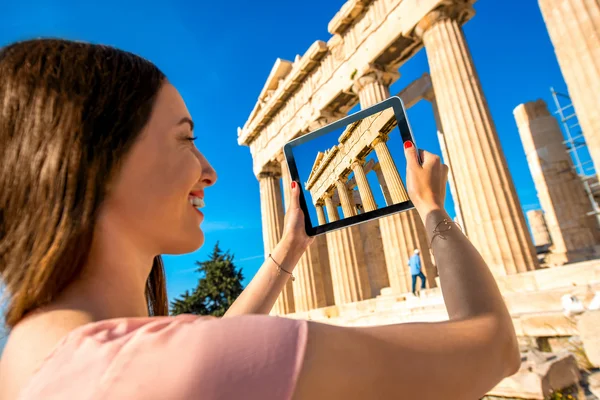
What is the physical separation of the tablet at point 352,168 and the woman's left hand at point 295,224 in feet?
0.10

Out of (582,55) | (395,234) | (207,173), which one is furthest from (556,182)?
(207,173)

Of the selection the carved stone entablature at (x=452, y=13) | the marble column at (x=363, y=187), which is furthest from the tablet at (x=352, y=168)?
the carved stone entablature at (x=452, y=13)

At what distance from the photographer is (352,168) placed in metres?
2.44

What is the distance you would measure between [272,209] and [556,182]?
1521 centimetres

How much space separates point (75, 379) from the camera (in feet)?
1.97

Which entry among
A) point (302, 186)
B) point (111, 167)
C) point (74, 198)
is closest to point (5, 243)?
point (74, 198)

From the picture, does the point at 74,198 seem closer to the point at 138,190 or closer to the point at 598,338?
the point at 138,190

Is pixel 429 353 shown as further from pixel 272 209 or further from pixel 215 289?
pixel 215 289

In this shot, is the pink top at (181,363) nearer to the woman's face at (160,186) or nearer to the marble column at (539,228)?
the woman's face at (160,186)

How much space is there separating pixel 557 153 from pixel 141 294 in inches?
879

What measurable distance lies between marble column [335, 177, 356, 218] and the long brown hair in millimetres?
1333

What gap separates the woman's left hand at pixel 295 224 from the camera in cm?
198

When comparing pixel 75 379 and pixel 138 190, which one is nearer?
pixel 75 379

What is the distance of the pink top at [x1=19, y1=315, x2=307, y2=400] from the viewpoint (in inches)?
22.6
